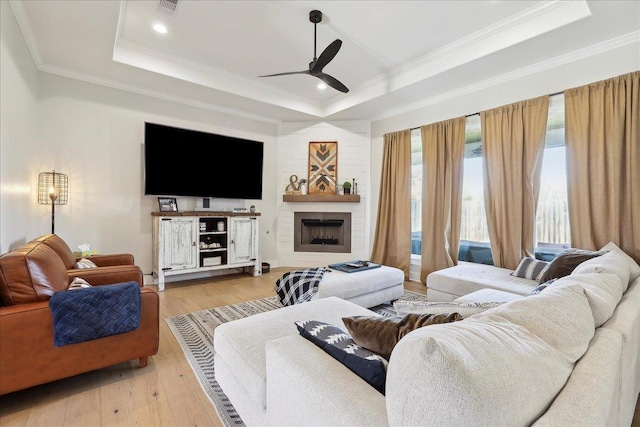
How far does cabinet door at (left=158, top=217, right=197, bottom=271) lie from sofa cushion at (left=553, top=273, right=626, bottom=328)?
12.9 ft

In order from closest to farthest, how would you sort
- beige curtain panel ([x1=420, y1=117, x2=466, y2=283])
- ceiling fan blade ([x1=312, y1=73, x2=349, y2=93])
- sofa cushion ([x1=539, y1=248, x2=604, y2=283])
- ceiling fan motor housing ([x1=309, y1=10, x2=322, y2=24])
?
1. sofa cushion ([x1=539, y1=248, x2=604, y2=283])
2. ceiling fan motor housing ([x1=309, y1=10, x2=322, y2=24])
3. ceiling fan blade ([x1=312, y1=73, x2=349, y2=93])
4. beige curtain panel ([x1=420, y1=117, x2=466, y2=283])

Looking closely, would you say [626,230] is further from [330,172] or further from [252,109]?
[252,109]

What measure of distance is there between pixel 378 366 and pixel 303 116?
480 centimetres

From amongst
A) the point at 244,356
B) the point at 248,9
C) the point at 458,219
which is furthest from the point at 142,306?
the point at 458,219

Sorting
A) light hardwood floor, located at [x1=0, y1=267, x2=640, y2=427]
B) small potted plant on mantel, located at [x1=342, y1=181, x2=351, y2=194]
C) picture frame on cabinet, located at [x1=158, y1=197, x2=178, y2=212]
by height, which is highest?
small potted plant on mantel, located at [x1=342, y1=181, x2=351, y2=194]

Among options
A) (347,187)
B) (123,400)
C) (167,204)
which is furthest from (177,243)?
(347,187)

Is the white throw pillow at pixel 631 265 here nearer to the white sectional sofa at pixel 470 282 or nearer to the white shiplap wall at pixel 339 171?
the white sectional sofa at pixel 470 282

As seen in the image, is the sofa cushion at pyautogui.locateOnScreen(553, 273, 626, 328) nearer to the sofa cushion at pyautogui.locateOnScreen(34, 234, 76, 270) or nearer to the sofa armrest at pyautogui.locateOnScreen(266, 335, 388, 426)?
the sofa armrest at pyautogui.locateOnScreen(266, 335, 388, 426)

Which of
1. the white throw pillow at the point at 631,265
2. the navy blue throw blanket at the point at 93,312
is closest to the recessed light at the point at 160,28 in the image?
the navy blue throw blanket at the point at 93,312

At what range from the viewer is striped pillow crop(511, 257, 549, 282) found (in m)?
2.81

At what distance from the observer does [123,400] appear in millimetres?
1706

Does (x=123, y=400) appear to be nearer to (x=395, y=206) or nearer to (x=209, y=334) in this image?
(x=209, y=334)

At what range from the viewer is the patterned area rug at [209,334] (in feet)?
5.54

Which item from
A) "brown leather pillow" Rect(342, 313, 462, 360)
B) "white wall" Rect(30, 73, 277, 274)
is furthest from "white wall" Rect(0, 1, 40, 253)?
"brown leather pillow" Rect(342, 313, 462, 360)
